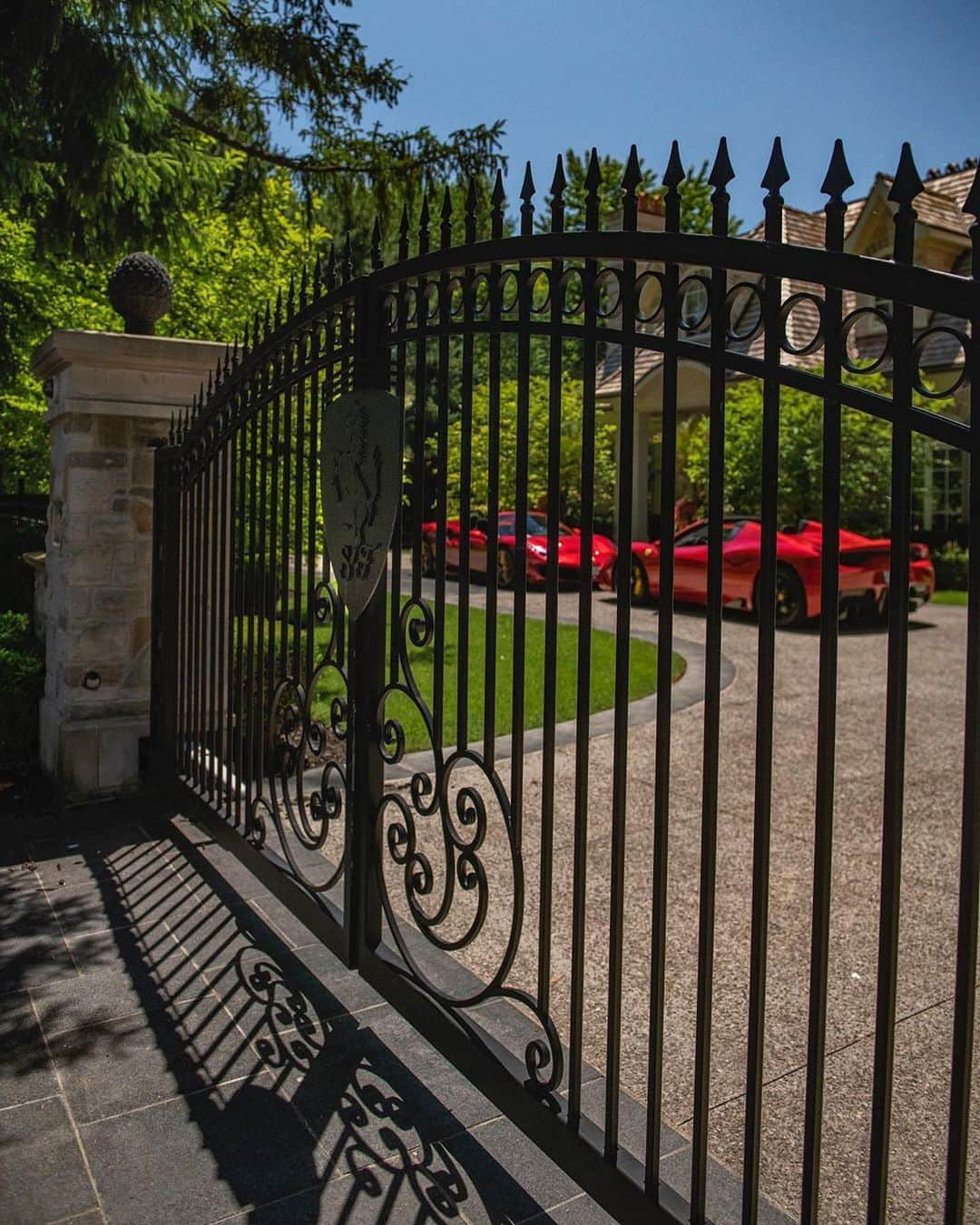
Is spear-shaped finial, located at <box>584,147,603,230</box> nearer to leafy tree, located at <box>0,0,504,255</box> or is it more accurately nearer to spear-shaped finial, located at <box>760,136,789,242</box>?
spear-shaped finial, located at <box>760,136,789,242</box>

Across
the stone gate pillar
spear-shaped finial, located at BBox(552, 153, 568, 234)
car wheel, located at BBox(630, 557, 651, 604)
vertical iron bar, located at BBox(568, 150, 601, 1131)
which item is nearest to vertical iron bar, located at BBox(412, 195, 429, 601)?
spear-shaped finial, located at BBox(552, 153, 568, 234)

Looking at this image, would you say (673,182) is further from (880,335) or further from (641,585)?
(880,335)

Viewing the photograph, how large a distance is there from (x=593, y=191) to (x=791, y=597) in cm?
1158

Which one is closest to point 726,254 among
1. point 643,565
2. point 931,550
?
point 643,565

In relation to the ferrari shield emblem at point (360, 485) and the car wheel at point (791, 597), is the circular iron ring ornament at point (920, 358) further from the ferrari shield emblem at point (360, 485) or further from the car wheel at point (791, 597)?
the car wheel at point (791, 597)

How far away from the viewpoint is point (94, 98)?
725 centimetres

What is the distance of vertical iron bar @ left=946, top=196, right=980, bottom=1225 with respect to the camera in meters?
1.61

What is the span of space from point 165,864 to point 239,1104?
7.01 ft

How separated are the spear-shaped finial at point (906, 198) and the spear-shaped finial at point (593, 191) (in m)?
0.76

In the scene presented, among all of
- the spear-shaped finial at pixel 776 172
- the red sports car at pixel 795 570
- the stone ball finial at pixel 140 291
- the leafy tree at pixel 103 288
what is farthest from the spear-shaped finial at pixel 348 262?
the red sports car at pixel 795 570

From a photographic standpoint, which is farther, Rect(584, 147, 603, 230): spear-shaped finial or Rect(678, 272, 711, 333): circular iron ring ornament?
Rect(584, 147, 603, 230): spear-shaped finial

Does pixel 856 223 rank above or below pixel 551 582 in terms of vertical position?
above

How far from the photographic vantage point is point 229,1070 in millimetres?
3094

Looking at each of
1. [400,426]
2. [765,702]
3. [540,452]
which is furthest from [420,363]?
[540,452]
